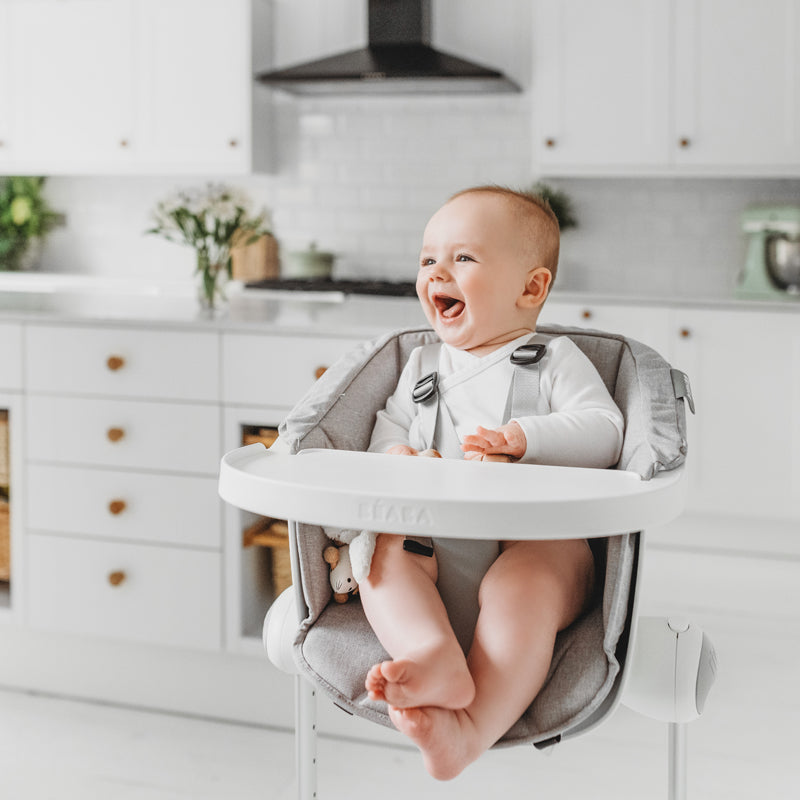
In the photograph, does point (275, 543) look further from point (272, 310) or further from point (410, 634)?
point (410, 634)

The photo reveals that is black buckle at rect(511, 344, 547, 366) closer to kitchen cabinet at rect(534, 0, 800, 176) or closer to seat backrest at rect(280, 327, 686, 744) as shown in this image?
Answer: seat backrest at rect(280, 327, 686, 744)

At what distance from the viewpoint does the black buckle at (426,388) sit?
149 cm

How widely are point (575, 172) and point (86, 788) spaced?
2.46m

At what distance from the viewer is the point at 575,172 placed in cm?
350

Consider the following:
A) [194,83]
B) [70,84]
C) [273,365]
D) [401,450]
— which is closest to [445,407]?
[401,450]

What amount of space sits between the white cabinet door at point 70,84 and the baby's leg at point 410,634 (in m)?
3.09

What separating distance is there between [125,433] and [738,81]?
227 cm

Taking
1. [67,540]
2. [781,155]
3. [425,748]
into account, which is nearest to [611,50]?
[781,155]

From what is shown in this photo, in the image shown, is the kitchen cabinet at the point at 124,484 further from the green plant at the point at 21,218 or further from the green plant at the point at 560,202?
the green plant at the point at 21,218

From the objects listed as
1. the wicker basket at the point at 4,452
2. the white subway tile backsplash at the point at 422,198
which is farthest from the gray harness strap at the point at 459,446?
the white subway tile backsplash at the point at 422,198

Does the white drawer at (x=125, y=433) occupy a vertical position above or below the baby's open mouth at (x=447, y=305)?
below

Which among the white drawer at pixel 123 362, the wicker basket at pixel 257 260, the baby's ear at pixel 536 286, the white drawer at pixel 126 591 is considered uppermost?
the wicker basket at pixel 257 260

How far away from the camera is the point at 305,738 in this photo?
4.97ft

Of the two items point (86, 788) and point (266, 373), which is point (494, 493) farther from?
point (86, 788)
